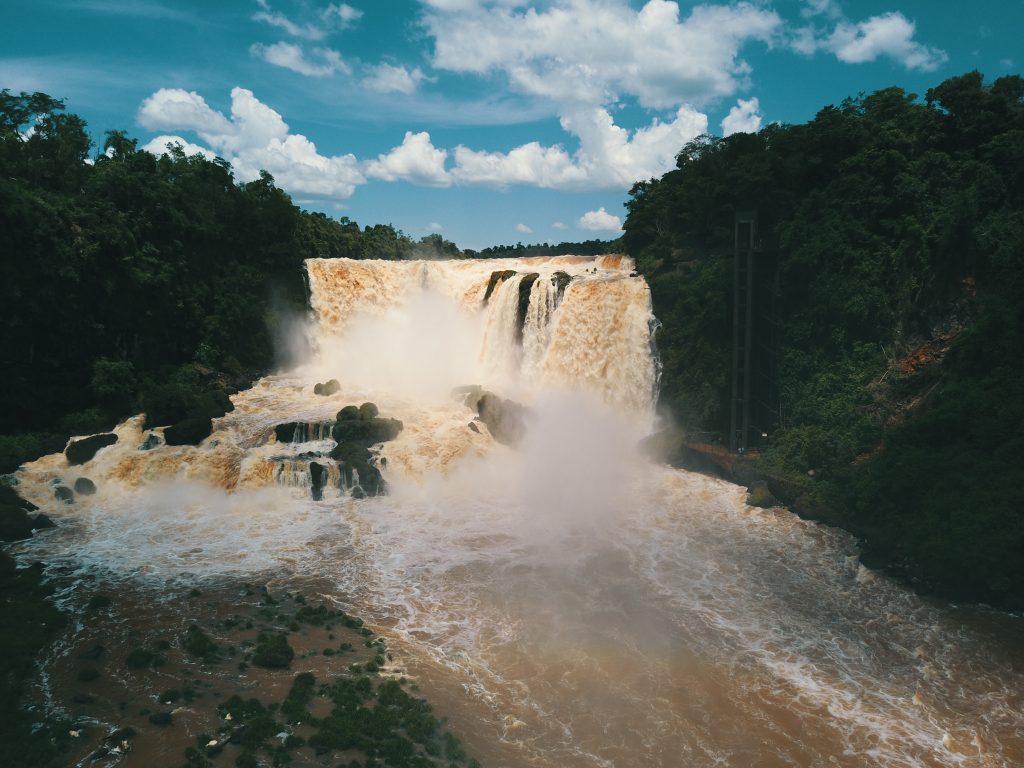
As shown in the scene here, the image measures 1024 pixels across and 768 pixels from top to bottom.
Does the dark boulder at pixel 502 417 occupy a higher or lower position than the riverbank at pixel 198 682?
higher

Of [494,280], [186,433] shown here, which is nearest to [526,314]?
[494,280]

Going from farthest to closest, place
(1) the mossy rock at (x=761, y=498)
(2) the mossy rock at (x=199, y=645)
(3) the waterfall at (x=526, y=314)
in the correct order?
(3) the waterfall at (x=526, y=314) → (1) the mossy rock at (x=761, y=498) → (2) the mossy rock at (x=199, y=645)

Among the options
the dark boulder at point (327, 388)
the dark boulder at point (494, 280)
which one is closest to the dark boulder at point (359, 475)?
the dark boulder at point (327, 388)

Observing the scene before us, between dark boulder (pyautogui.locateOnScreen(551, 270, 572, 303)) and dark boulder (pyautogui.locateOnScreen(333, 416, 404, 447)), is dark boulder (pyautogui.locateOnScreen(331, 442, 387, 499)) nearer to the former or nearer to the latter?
dark boulder (pyautogui.locateOnScreen(333, 416, 404, 447))

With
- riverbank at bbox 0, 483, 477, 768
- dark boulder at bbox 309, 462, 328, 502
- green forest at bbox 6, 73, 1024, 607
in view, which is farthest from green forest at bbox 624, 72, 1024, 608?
dark boulder at bbox 309, 462, 328, 502

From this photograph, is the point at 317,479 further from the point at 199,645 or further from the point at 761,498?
the point at 761,498

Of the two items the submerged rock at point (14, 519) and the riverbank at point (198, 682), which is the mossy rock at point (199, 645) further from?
the submerged rock at point (14, 519)

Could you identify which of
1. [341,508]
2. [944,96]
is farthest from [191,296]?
[944,96]
